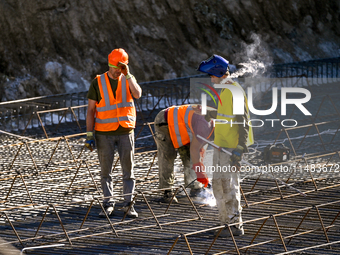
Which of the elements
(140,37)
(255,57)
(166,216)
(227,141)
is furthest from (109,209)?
(255,57)

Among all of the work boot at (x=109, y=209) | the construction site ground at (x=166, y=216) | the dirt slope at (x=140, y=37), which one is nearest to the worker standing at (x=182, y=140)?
the construction site ground at (x=166, y=216)

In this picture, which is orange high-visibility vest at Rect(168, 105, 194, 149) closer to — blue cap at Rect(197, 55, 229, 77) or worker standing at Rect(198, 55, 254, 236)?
worker standing at Rect(198, 55, 254, 236)

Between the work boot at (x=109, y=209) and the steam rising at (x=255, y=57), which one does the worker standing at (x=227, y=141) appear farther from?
the steam rising at (x=255, y=57)

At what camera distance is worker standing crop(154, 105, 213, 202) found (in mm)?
6563

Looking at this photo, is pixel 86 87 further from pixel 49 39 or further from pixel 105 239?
pixel 105 239

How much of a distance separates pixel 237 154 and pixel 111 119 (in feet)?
5.26

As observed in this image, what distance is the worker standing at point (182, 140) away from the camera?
6.56 m

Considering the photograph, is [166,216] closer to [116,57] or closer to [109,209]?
[109,209]

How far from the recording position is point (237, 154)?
552 centimetres

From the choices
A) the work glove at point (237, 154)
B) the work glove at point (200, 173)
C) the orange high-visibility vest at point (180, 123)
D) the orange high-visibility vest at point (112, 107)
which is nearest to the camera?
the work glove at point (237, 154)

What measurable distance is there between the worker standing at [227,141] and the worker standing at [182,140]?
0.66 metres

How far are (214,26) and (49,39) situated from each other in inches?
252

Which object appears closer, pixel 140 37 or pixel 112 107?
pixel 112 107

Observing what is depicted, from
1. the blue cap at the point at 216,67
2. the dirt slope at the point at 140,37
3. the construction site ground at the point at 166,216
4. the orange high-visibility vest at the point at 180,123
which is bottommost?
the construction site ground at the point at 166,216
